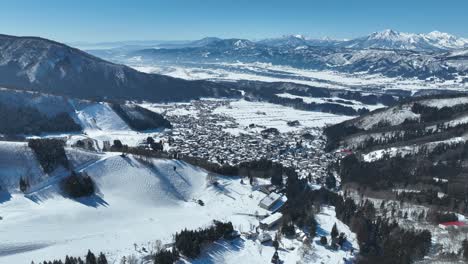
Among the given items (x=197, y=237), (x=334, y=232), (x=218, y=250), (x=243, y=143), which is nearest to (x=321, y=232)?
(x=334, y=232)

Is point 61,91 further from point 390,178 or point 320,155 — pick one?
point 390,178

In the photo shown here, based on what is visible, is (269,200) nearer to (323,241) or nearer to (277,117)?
(323,241)

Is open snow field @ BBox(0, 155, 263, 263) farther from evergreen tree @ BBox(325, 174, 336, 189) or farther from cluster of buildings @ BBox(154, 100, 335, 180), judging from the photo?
cluster of buildings @ BBox(154, 100, 335, 180)

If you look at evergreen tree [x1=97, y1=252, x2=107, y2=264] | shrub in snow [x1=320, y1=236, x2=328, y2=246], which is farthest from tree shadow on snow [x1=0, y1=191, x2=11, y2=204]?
shrub in snow [x1=320, y1=236, x2=328, y2=246]

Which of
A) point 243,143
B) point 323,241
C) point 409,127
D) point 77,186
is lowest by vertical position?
point 243,143

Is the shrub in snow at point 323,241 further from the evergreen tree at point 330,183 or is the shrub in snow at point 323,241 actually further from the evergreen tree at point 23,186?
the evergreen tree at point 23,186

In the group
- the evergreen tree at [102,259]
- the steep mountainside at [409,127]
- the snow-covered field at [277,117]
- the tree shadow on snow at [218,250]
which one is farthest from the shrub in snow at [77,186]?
the snow-covered field at [277,117]
